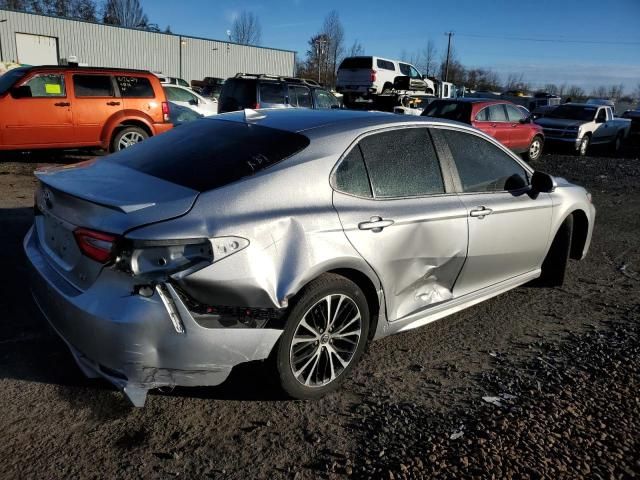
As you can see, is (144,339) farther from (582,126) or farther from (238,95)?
(582,126)

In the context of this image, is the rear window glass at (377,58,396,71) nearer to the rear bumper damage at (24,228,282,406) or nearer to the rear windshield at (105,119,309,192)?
the rear windshield at (105,119,309,192)

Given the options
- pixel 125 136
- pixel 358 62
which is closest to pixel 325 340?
pixel 125 136

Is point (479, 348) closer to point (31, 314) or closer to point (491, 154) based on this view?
point (491, 154)

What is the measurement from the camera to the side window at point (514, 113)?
14.2 m

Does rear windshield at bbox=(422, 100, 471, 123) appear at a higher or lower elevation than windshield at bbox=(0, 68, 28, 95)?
lower

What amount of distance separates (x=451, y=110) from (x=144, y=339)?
12.2 metres

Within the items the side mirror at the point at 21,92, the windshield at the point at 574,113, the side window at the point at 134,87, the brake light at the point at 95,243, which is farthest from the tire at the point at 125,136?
the windshield at the point at 574,113

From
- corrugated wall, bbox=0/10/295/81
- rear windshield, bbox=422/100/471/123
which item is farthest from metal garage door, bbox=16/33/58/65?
rear windshield, bbox=422/100/471/123

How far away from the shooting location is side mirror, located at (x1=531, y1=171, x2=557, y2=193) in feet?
14.3

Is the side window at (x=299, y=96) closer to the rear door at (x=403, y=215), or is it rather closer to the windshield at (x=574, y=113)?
the windshield at (x=574, y=113)

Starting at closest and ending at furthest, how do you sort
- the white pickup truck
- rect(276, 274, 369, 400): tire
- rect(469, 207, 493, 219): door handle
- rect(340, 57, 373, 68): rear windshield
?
rect(276, 274, 369, 400): tire < rect(469, 207, 493, 219): door handle < the white pickup truck < rect(340, 57, 373, 68): rear windshield

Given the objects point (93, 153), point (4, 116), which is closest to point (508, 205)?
point (4, 116)

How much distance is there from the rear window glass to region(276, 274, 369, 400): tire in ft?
86.1

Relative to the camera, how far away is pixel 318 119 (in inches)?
139
